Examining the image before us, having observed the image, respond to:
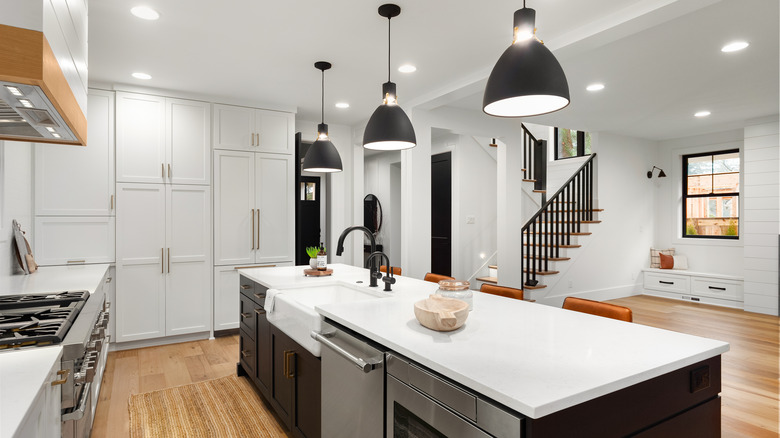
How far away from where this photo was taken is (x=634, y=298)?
6.83 meters

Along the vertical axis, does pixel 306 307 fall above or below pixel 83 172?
below

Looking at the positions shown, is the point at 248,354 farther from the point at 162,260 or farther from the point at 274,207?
the point at 274,207

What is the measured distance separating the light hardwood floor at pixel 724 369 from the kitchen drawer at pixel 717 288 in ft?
1.95

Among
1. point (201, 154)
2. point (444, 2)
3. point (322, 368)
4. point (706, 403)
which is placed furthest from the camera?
point (201, 154)

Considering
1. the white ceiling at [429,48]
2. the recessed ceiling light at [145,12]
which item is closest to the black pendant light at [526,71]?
the white ceiling at [429,48]

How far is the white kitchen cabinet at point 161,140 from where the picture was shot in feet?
13.2

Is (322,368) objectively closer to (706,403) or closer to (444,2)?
(706,403)

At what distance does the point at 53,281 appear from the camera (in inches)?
103

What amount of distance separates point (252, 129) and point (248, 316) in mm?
2398

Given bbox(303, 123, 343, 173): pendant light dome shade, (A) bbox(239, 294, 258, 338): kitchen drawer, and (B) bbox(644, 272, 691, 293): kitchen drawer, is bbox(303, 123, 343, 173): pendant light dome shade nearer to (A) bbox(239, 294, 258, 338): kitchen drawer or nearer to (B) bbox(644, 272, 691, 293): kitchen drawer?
(A) bbox(239, 294, 258, 338): kitchen drawer

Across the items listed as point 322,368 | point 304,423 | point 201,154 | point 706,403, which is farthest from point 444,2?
point 201,154

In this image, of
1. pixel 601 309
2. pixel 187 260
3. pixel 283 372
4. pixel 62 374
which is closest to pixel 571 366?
pixel 601 309

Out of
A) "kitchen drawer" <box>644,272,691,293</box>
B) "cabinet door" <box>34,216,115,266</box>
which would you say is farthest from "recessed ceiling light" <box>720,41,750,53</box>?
"cabinet door" <box>34,216,115,266</box>

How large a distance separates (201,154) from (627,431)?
4375 mm
